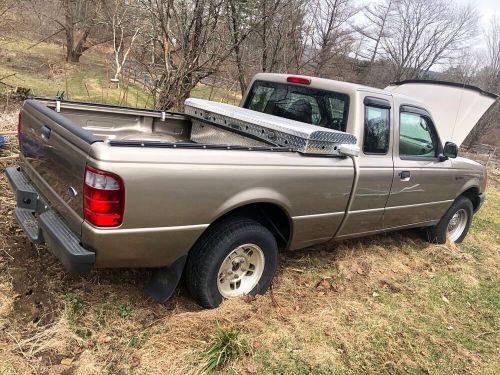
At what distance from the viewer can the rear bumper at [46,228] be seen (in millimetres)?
2578

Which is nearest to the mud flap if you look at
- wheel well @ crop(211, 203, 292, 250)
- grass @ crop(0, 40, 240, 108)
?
wheel well @ crop(211, 203, 292, 250)

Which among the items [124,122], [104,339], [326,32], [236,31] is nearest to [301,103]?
[124,122]

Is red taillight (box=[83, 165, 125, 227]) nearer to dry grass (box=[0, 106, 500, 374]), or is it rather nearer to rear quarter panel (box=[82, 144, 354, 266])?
rear quarter panel (box=[82, 144, 354, 266])

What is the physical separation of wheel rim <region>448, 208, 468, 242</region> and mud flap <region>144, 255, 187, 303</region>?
4.29 m

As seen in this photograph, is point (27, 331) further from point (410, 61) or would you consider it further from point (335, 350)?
point (410, 61)

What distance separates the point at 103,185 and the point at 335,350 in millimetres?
2011

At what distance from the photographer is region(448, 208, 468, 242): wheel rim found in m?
5.95

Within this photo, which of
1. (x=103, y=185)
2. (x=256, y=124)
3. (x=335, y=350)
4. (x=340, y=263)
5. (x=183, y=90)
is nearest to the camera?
(x=103, y=185)

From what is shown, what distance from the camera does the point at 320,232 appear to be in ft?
12.6

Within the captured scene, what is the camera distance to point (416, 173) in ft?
14.9

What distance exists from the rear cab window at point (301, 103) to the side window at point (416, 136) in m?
0.78

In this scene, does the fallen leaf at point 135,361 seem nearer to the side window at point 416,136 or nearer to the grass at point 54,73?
A: the side window at point 416,136

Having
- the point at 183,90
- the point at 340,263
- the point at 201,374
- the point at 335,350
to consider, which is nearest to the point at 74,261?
the point at 201,374

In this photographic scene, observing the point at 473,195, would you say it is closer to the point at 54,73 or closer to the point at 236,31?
the point at 236,31
